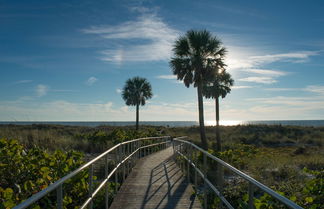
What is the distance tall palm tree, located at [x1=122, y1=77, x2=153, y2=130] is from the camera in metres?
49.3

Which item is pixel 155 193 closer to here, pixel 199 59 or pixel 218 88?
pixel 199 59

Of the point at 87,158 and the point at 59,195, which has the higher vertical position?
the point at 59,195

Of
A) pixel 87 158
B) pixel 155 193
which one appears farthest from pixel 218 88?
pixel 155 193

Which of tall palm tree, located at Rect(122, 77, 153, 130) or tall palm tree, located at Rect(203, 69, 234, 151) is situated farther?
tall palm tree, located at Rect(122, 77, 153, 130)

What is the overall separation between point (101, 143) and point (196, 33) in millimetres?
12093

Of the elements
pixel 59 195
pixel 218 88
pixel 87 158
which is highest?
pixel 218 88

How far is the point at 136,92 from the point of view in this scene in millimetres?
49531

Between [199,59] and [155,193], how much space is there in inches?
756

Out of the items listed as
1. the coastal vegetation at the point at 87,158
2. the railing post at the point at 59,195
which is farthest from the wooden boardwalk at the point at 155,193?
the railing post at the point at 59,195

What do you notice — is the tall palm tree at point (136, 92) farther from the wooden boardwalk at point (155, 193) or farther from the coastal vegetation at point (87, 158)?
the wooden boardwalk at point (155, 193)

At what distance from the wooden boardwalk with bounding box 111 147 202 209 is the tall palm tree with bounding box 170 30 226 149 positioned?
626 inches

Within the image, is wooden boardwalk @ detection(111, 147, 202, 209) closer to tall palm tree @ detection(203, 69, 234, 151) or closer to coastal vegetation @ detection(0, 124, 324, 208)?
coastal vegetation @ detection(0, 124, 324, 208)

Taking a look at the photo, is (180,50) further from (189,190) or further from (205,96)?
(189,190)

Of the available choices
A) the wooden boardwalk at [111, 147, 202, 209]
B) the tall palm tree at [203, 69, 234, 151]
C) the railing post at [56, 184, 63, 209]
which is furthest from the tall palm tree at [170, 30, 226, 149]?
the railing post at [56, 184, 63, 209]
